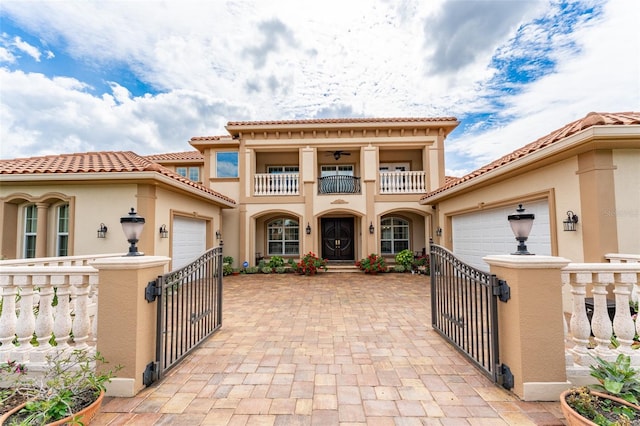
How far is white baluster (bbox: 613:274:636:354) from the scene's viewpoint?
2.56 m

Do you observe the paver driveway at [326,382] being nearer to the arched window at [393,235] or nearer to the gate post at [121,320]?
the gate post at [121,320]

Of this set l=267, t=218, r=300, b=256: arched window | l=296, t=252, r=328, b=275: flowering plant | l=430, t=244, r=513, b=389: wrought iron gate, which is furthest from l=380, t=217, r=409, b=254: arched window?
l=430, t=244, r=513, b=389: wrought iron gate

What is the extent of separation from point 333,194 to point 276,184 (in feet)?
9.07

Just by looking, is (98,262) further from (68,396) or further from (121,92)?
(121,92)

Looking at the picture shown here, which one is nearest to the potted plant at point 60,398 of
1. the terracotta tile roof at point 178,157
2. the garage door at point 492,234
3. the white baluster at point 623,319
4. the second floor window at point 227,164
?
the white baluster at point 623,319

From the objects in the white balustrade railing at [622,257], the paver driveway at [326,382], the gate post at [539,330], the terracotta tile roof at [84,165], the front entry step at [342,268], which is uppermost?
the terracotta tile roof at [84,165]

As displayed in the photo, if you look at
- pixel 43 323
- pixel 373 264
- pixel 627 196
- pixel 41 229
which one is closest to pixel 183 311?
pixel 43 323

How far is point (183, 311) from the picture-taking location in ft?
14.2

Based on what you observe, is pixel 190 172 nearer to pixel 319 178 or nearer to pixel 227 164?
pixel 227 164

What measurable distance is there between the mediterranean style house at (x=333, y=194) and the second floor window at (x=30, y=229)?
29mm

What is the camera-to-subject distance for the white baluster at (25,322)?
2.76 meters

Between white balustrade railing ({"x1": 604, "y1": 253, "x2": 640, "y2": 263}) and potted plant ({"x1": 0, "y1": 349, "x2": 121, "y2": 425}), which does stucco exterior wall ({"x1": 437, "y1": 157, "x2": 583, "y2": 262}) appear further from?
potted plant ({"x1": 0, "y1": 349, "x2": 121, "y2": 425})

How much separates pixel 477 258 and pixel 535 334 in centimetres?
685

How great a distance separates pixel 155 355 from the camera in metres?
2.92
